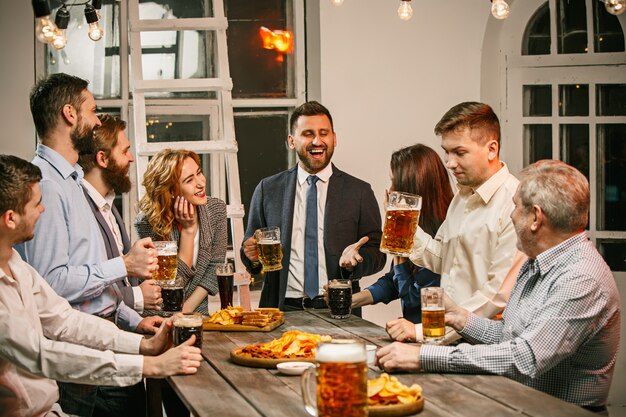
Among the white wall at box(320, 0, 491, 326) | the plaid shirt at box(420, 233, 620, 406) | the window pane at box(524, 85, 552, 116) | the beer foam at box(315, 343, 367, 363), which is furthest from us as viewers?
the window pane at box(524, 85, 552, 116)

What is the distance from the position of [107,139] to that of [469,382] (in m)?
2.21

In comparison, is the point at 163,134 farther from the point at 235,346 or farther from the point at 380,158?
the point at 235,346

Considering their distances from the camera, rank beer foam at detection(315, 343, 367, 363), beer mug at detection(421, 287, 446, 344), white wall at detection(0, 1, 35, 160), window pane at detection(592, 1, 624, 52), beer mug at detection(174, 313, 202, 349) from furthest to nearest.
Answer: window pane at detection(592, 1, 624, 52) < white wall at detection(0, 1, 35, 160) < beer mug at detection(174, 313, 202, 349) < beer mug at detection(421, 287, 446, 344) < beer foam at detection(315, 343, 367, 363)

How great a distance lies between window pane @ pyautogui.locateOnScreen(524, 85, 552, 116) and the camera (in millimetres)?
5836

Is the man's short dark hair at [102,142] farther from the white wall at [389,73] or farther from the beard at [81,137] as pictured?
the white wall at [389,73]

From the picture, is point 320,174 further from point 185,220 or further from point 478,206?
point 478,206

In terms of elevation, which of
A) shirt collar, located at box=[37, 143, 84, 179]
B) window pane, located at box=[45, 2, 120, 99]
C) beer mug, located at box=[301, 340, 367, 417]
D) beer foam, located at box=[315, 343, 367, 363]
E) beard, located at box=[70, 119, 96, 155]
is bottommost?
beer mug, located at box=[301, 340, 367, 417]

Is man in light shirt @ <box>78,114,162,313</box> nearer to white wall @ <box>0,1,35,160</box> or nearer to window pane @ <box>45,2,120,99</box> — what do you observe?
white wall @ <box>0,1,35,160</box>

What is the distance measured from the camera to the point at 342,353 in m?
1.81

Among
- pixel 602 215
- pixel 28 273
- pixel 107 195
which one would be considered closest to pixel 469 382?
pixel 28 273

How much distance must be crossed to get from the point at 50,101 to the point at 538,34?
358 centimetres

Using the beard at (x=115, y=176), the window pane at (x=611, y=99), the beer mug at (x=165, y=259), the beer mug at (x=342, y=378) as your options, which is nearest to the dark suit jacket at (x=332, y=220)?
the beard at (x=115, y=176)

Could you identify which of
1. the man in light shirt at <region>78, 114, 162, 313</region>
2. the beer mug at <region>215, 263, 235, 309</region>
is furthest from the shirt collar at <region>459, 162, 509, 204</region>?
the man in light shirt at <region>78, 114, 162, 313</region>

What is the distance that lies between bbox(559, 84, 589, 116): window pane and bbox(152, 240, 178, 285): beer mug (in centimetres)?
334
